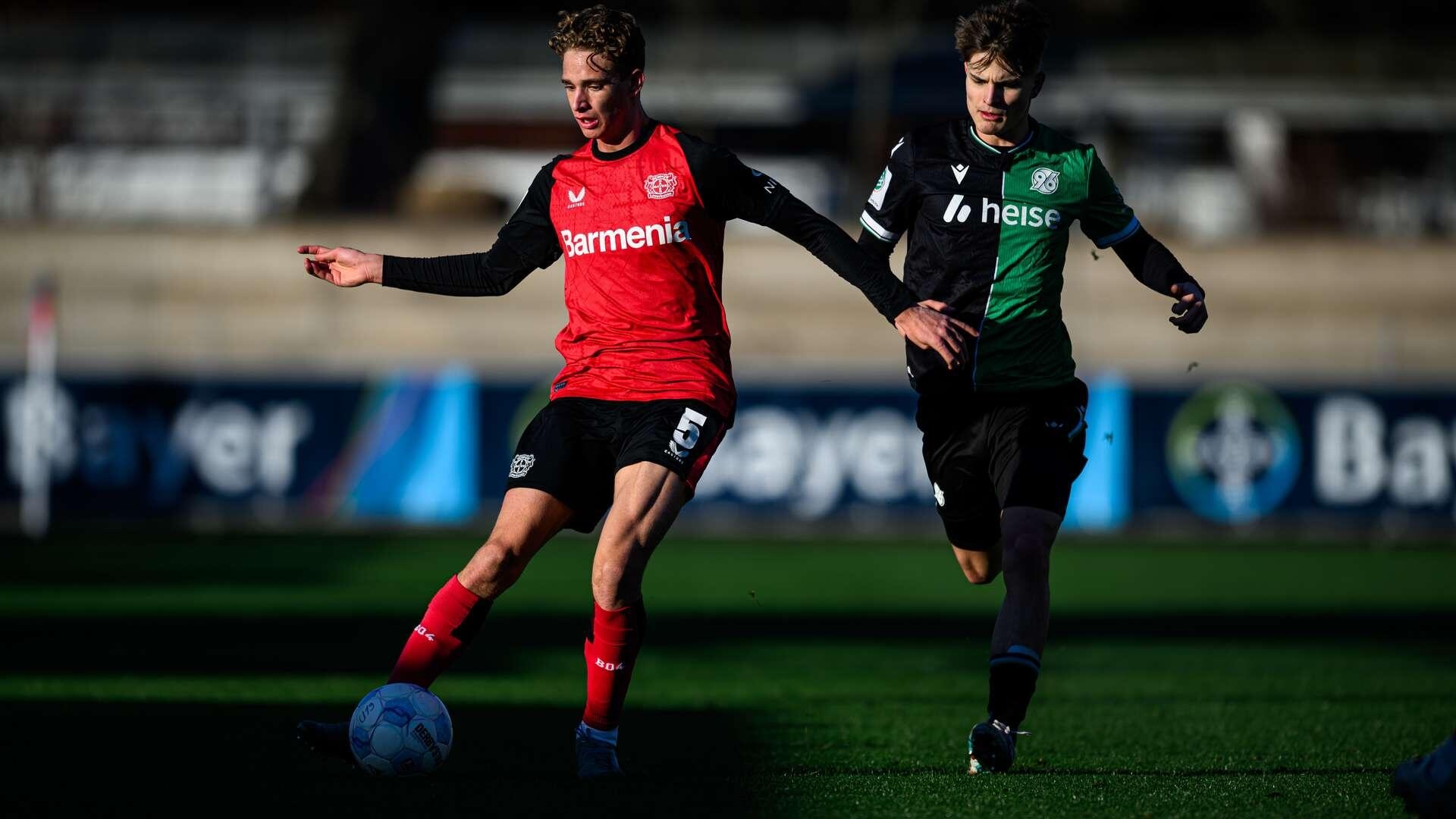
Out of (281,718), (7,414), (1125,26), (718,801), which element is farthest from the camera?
(1125,26)

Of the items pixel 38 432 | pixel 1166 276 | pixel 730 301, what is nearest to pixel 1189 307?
pixel 1166 276

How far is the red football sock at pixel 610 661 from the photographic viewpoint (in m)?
6.02

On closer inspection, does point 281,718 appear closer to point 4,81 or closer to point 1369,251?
point 1369,251

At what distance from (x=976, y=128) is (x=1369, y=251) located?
20945 mm

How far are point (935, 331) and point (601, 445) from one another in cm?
115

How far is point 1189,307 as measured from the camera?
634cm

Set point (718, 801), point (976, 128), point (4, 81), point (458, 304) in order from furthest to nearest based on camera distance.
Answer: point (4, 81), point (458, 304), point (976, 128), point (718, 801)

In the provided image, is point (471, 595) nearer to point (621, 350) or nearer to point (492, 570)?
point (492, 570)

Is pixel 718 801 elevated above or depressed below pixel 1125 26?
below

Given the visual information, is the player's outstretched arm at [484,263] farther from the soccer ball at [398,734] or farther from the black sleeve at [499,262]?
the soccer ball at [398,734]

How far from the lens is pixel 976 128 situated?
253 inches

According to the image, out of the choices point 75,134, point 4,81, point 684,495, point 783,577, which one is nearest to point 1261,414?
point 783,577

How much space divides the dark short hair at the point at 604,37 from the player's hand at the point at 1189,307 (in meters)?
1.97

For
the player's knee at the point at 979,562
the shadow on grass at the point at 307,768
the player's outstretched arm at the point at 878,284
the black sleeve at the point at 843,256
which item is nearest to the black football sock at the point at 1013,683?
the player's knee at the point at 979,562
